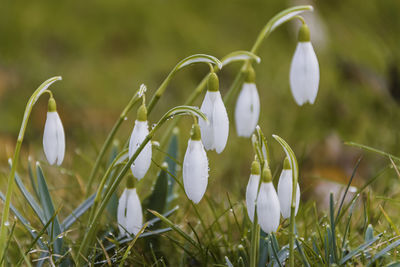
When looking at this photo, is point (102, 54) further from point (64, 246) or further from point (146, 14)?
point (64, 246)

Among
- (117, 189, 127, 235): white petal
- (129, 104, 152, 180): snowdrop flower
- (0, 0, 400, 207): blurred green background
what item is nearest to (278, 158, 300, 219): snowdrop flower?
(129, 104, 152, 180): snowdrop flower

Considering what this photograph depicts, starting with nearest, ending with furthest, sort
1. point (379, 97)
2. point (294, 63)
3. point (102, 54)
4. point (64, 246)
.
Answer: point (294, 63), point (64, 246), point (379, 97), point (102, 54)

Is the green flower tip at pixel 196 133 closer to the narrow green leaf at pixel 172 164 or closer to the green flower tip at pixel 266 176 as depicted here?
the green flower tip at pixel 266 176

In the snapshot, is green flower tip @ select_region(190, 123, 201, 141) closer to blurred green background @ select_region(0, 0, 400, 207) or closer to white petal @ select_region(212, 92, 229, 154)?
white petal @ select_region(212, 92, 229, 154)

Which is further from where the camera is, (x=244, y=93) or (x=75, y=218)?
(x=75, y=218)

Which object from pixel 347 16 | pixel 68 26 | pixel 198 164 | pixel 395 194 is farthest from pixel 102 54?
pixel 198 164

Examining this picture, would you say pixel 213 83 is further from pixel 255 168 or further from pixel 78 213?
pixel 78 213
